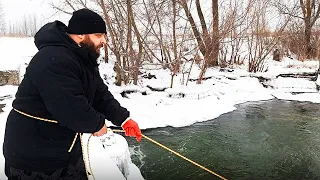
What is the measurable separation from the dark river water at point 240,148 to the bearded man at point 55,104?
2949 mm

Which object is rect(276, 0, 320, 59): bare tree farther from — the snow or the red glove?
the red glove

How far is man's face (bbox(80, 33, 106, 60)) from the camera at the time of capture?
1.85 m

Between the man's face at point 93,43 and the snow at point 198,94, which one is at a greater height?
the man's face at point 93,43

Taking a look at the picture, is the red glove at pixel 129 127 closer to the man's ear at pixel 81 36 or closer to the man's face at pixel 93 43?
the man's face at pixel 93 43

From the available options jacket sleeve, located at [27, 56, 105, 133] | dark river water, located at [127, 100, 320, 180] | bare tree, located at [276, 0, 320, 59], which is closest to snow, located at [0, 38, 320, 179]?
dark river water, located at [127, 100, 320, 180]

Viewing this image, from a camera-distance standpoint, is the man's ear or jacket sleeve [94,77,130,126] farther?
jacket sleeve [94,77,130,126]

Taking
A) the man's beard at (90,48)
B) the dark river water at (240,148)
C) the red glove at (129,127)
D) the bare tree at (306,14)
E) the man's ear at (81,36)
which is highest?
the bare tree at (306,14)

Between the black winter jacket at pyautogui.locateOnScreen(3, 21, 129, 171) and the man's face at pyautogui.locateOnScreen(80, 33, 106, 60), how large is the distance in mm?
41

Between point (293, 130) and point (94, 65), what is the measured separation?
6155mm

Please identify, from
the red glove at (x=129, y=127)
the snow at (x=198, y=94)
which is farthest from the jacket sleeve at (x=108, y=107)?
the snow at (x=198, y=94)

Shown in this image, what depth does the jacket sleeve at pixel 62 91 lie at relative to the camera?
64.0 inches

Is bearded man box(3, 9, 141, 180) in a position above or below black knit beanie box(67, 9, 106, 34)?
below

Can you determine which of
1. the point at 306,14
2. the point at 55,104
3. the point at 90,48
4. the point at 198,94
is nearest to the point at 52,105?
the point at 55,104

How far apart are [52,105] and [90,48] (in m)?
0.40
